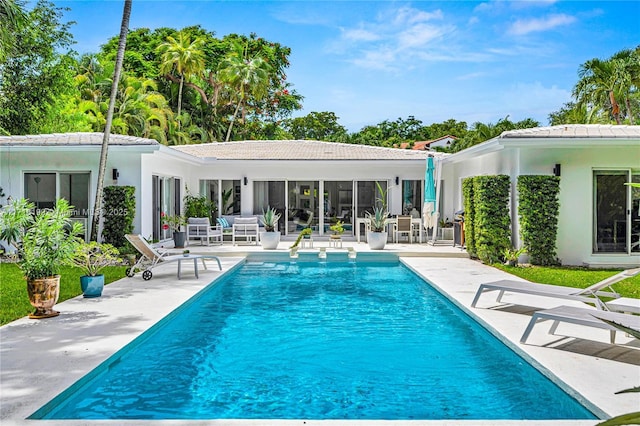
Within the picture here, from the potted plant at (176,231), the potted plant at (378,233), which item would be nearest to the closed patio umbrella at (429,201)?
the potted plant at (378,233)

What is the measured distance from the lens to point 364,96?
32938 mm

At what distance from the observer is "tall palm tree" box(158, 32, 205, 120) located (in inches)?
1355

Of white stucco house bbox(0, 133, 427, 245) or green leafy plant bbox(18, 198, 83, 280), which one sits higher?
white stucco house bbox(0, 133, 427, 245)

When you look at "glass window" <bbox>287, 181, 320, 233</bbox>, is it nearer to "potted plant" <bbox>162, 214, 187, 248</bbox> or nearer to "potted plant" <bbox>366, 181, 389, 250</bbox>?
"potted plant" <bbox>366, 181, 389, 250</bbox>

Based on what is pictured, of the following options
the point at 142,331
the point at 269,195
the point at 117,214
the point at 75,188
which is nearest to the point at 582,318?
the point at 142,331

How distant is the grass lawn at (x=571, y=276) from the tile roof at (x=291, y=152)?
765 cm

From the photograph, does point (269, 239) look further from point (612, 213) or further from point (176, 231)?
point (612, 213)

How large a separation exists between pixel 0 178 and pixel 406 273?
12.2m

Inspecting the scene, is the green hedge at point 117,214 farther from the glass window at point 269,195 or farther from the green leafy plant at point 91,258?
the glass window at point 269,195

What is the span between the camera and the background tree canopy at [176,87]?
2027 cm

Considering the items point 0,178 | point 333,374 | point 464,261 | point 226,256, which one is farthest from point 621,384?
point 0,178

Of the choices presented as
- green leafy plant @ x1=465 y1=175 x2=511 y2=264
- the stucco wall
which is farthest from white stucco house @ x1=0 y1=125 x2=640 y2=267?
green leafy plant @ x1=465 y1=175 x2=511 y2=264

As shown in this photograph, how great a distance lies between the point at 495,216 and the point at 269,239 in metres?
6.98

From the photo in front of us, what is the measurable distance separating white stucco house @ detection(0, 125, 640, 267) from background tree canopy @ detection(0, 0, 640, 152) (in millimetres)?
4505
